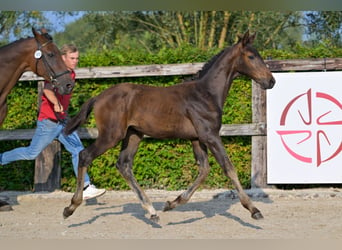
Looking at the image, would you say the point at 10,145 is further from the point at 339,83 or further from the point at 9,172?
the point at 339,83

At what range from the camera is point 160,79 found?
28.5 feet

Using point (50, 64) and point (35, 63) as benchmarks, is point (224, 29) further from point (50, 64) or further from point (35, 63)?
point (50, 64)

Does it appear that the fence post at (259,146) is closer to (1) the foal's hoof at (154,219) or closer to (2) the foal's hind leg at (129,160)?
(2) the foal's hind leg at (129,160)

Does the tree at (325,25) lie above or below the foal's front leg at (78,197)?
above

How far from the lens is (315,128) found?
8320 mm

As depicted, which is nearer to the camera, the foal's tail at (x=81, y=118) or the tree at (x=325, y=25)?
the foal's tail at (x=81, y=118)

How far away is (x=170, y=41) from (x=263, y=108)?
720 centimetres

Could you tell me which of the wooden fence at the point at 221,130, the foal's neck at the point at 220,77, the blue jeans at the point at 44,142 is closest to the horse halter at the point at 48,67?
the blue jeans at the point at 44,142

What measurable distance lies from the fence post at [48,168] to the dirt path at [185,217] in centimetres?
21

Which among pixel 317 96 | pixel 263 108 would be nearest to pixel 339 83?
pixel 317 96

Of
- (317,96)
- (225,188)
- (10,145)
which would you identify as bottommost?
(225,188)

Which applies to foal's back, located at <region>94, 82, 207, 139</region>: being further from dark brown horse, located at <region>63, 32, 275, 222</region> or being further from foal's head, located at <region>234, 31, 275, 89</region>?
foal's head, located at <region>234, 31, 275, 89</region>

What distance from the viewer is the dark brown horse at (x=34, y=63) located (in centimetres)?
617

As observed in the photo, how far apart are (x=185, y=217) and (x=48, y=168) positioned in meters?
2.80
